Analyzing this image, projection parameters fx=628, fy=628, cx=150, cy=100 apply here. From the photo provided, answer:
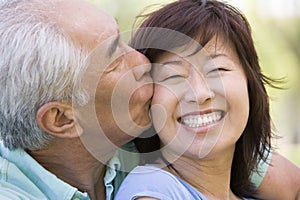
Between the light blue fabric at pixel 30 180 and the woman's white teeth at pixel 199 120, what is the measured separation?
0.36m

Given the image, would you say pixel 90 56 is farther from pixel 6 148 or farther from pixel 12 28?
pixel 6 148

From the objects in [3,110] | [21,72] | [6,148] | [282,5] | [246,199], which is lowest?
[282,5]

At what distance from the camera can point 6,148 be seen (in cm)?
185

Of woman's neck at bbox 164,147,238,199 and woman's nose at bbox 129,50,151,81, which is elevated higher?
woman's nose at bbox 129,50,151,81

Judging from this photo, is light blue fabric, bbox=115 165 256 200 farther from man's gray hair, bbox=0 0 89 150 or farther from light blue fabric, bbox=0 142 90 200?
man's gray hair, bbox=0 0 89 150

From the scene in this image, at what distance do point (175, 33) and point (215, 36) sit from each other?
0.12 m

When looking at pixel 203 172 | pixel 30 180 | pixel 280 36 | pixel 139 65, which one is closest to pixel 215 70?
pixel 139 65

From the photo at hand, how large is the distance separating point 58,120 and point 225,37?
54cm

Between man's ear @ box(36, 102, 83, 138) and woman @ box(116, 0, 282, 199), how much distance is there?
0.71 feet

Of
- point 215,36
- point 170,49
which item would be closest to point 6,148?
point 170,49

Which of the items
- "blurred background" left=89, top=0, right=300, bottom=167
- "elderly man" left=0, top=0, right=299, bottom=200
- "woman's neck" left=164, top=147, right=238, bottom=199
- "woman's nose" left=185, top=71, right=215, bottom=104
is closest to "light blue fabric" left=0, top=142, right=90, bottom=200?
"elderly man" left=0, top=0, right=299, bottom=200

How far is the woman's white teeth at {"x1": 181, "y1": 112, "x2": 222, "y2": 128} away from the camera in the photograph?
179 centimetres

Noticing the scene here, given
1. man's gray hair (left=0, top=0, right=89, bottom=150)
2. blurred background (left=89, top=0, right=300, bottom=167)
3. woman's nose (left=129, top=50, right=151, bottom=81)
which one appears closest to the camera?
man's gray hair (left=0, top=0, right=89, bottom=150)

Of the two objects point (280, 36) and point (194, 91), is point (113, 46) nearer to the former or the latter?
point (194, 91)
